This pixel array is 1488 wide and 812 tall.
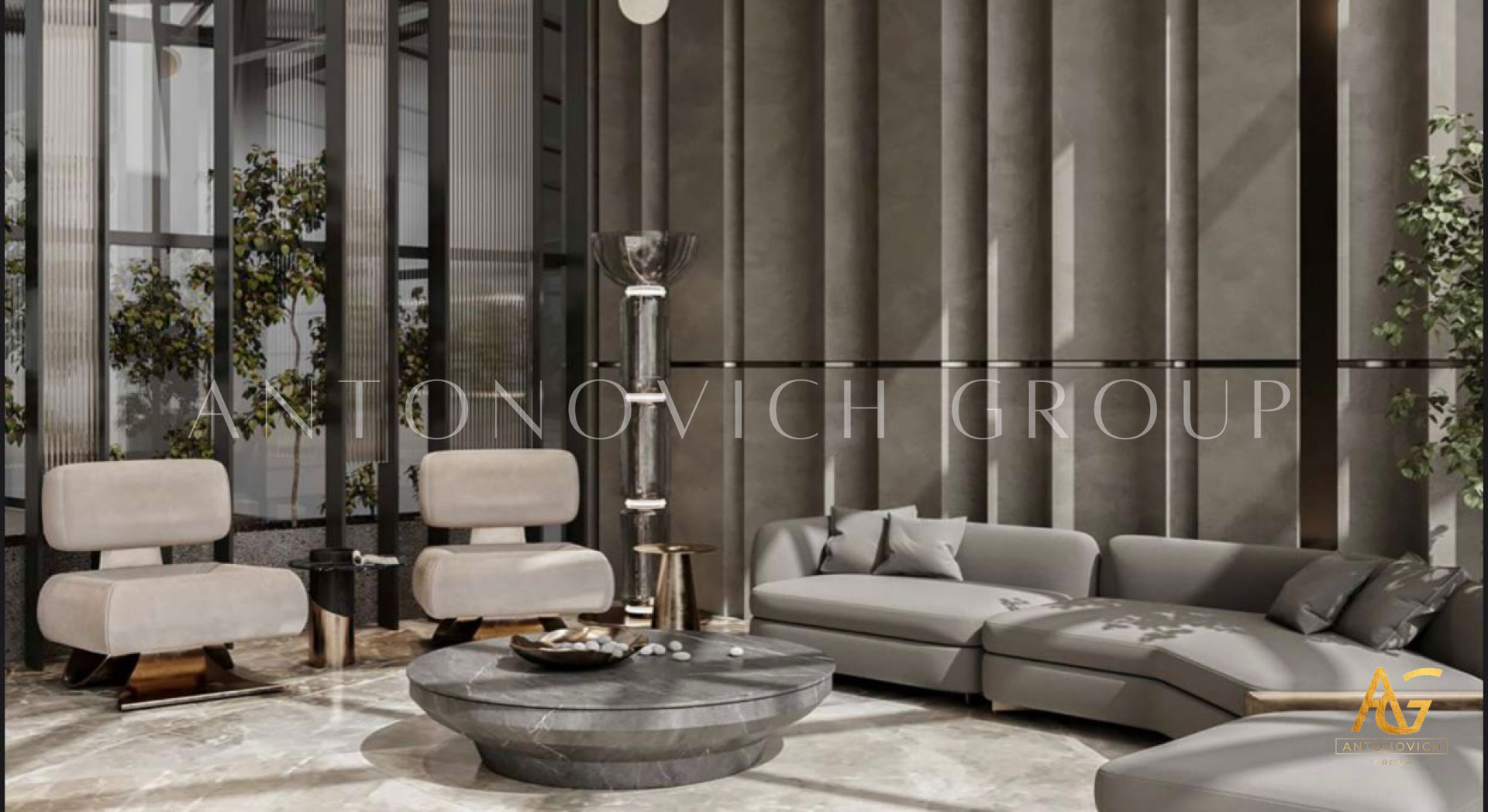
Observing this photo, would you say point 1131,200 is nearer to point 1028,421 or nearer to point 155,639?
point 1028,421

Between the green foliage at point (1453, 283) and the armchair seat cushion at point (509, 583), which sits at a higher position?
the green foliage at point (1453, 283)

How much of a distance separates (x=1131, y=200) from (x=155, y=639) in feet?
15.5

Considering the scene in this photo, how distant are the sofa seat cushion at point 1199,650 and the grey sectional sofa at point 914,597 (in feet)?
0.57

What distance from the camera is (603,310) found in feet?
25.1

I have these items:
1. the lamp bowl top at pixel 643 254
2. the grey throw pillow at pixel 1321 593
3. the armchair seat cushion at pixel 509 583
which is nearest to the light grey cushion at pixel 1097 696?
the grey throw pillow at pixel 1321 593

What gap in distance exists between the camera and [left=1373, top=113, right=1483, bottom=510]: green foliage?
174 inches

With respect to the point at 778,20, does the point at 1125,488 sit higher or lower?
lower

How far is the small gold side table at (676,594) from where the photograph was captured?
6188mm

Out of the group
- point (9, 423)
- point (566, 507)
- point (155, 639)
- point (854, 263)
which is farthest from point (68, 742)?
point (854, 263)

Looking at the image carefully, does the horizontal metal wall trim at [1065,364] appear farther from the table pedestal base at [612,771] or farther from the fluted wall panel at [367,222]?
the table pedestal base at [612,771]

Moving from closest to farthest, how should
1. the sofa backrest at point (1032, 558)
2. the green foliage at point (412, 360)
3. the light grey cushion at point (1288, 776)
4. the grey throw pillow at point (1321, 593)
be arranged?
the light grey cushion at point (1288, 776)
the grey throw pillow at point (1321, 593)
the sofa backrest at point (1032, 558)
the green foliage at point (412, 360)

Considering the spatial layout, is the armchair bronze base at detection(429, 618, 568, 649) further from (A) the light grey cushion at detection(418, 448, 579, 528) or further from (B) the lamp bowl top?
(B) the lamp bowl top

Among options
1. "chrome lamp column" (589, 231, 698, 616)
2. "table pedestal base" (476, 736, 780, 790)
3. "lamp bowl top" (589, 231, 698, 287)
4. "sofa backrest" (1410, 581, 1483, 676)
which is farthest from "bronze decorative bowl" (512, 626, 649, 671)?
"sofa backrest" (1410, 581, 1483, 676)

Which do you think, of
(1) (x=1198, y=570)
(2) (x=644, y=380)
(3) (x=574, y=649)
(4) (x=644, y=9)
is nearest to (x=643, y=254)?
(2) (x=644, y=380)
